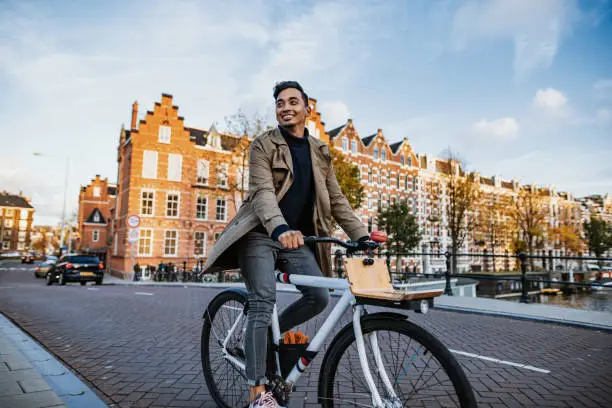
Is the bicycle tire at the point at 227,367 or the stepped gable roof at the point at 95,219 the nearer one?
the bicycle tire at the point at 227,367

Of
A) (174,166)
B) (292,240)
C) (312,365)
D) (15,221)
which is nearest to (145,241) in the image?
(174,166)

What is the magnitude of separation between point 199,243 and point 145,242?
419 centimetres

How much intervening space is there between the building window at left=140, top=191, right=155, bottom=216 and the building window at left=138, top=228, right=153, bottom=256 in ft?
4.57

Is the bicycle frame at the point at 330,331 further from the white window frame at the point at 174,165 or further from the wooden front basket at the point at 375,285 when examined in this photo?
the white window frame at the point at 174,165

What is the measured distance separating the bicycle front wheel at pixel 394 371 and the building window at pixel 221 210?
3138 centimetres

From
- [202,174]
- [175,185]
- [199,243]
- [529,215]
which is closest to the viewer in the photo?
[175,185]

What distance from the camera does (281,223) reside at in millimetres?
2148

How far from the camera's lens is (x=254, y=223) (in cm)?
236

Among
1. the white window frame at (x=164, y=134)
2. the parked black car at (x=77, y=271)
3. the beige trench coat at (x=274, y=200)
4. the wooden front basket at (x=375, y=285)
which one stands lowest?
the parked black car at (x=77, y=271)

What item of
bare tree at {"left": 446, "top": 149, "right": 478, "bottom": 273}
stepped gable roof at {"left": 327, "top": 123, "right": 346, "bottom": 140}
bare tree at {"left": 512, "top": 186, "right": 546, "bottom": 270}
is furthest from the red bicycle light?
bare tree at {"left": 512, "top": 186, "right": 546, "bottom": 270}

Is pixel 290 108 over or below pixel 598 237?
below

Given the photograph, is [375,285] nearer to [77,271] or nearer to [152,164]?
[77,271]

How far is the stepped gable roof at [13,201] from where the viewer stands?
107062mm

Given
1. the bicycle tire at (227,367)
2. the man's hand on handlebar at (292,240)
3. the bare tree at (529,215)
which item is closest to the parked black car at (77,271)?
the bicycle tire at (227,367)
